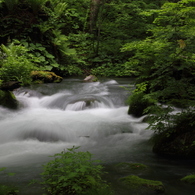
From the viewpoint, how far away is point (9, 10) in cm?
1237

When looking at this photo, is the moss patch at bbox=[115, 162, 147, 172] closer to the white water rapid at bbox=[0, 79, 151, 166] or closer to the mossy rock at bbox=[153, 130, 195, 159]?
the white water rapid at bbox=[0, 79, 151, 166]

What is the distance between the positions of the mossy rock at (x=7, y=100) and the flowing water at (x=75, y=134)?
0.65ft

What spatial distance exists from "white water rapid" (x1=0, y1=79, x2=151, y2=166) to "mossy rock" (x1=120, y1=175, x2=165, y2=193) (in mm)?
1279

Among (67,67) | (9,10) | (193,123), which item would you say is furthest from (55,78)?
(193,123)

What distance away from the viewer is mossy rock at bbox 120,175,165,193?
2.91 metres

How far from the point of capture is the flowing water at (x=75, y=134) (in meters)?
3.78

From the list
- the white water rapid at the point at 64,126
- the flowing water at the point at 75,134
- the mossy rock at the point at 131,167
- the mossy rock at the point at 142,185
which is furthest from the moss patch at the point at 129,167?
the white water rapid at the point at 64,126

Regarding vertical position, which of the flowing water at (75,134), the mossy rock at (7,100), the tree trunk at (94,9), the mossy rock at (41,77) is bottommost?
the flowing water at (75,134)

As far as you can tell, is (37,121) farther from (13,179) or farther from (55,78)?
(55,78)

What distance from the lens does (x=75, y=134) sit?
19.4 feet

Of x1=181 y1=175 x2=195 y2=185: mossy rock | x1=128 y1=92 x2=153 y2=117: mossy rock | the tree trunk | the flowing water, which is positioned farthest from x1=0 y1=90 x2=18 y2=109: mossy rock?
the tree trunk

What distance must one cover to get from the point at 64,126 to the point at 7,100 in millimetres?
2572

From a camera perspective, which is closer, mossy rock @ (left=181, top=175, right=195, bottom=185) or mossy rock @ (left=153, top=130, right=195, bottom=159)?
mossy rock @ (left=181, top=175, right=195, bottom=185)

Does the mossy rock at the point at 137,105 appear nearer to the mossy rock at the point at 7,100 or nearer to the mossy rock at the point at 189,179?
the mossy rock at the point at 189,179
